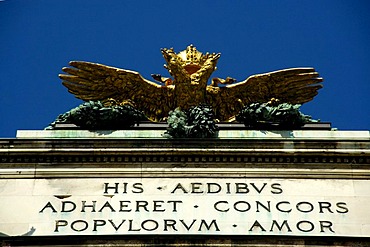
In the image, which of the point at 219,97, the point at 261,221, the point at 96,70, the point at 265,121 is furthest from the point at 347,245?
the point at 96,70

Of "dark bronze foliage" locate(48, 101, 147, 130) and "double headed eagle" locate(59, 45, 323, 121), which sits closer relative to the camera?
"dark bronze foliage" locate(48, 101, 147, 130)

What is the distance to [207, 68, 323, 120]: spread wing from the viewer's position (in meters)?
32.4

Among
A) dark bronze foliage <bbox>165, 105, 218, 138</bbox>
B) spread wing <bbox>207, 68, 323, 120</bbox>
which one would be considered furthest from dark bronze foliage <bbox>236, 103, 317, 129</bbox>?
spread wing <bbox>207, 68, 323, 120</bbox>

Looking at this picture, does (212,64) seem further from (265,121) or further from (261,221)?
(261,221)

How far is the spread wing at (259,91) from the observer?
32.4 m

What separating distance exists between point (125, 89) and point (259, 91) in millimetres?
3695

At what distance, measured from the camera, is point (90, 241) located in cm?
2666

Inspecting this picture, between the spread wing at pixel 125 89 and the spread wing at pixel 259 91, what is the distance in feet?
4.41

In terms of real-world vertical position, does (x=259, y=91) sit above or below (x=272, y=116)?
above

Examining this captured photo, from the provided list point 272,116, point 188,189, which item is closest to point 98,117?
point 188,189

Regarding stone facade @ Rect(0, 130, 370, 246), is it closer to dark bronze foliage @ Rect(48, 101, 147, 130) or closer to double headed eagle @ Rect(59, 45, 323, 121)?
dark bronze foliage @ Rect(48, 101, 147, 130)

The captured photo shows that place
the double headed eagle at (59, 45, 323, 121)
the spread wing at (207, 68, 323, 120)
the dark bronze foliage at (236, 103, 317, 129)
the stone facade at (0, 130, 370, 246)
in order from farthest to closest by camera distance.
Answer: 1. the spread wing at (207, 68, 323, 120)
2. the double headed eagle at (59, 45, 323, 121)
3. the dark bronze foliage at (236, 103, 317, 129)
4. the stone facade at (0, 130, 370, 246)

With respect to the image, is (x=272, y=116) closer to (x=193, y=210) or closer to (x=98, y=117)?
(x=193, y=210)

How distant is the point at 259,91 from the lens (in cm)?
3244
